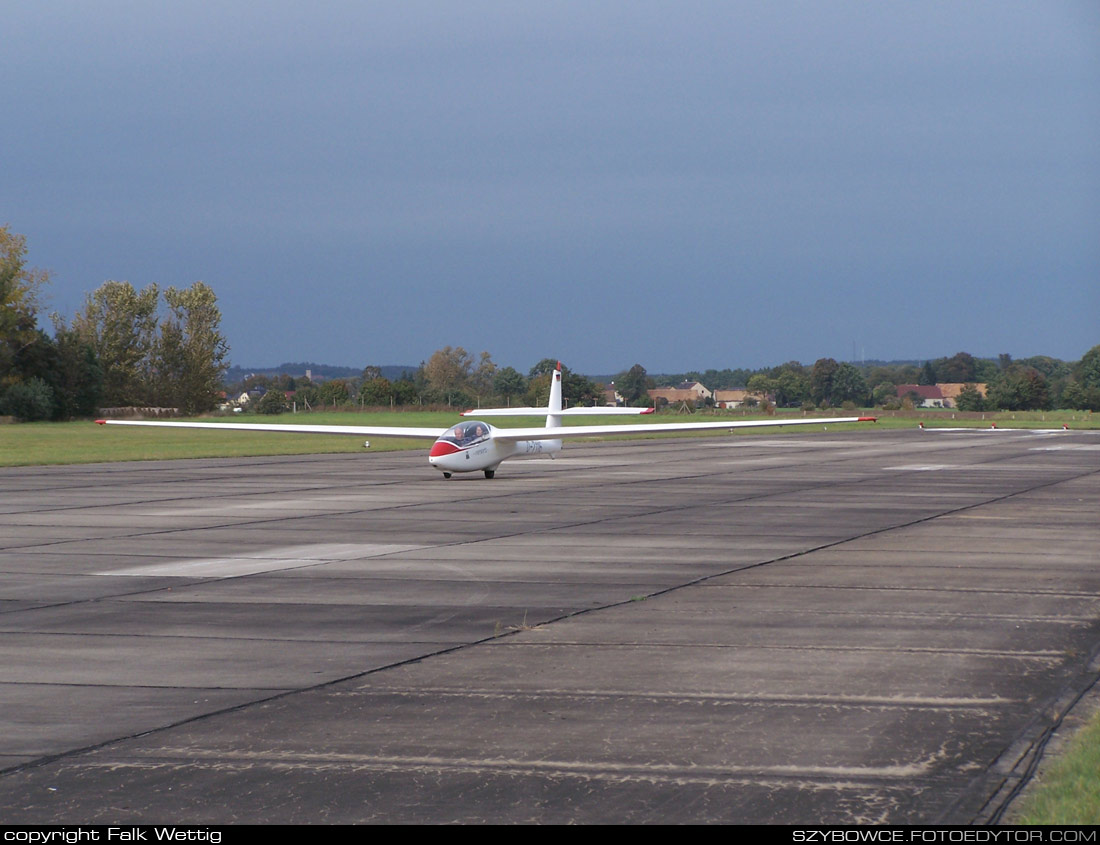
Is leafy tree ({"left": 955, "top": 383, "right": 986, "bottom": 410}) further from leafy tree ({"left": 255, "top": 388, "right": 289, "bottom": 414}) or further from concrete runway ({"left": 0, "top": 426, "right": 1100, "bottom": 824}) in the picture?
concrete runway ({"left": 0, "top": 426, "right": 1100, "bottom": 824})

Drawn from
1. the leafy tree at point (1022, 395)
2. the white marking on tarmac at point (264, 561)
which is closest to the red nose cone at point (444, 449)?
the white marking on tarmac at point (264, 561)

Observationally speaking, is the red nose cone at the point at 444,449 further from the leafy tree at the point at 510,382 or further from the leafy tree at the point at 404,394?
the leafy tree at the point at 510,382

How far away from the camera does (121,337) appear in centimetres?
11881

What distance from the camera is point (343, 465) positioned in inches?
1735

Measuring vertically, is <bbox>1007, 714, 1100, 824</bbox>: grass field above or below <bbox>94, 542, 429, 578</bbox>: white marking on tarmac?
above

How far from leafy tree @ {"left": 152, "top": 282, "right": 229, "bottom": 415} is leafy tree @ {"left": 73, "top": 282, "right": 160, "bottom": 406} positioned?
4.12ft

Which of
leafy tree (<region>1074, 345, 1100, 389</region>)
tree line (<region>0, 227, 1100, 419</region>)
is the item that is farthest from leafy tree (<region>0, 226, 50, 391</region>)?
leafy tree (<region>1074, 345, 1100, 389</region>)

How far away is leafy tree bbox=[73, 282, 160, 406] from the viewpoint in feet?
387

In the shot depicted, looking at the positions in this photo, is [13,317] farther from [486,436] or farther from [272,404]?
[486,436]

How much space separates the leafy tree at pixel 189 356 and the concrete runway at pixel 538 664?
98482 millimetres

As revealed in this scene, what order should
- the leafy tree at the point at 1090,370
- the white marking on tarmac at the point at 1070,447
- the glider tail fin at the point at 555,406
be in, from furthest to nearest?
the leafy tree at the point at 1090,370
the white marking on tarmac at the point at 1070,447
the glider tail fin at the point at 555,406

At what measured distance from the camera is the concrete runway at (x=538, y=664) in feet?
22.5

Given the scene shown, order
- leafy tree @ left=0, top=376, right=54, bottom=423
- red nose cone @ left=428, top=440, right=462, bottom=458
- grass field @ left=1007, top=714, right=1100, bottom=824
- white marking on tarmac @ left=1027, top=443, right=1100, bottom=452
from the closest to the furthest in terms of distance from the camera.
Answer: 1. grass field @ left=1007, top=714, right=1100, bottom=824
2. red nose cone @ left=428, top=440, right=462, bottom=458
3. white marking on tarmac @ left=1027, top=443, right=1100, bottom=452
4. leafy tree @ left=0, top=376, right=54, bottom=423
